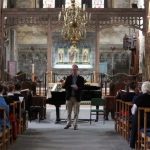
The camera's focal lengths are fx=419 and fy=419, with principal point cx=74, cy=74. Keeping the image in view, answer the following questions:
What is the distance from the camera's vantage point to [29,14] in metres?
19.3

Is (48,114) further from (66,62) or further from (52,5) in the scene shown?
(52,5)

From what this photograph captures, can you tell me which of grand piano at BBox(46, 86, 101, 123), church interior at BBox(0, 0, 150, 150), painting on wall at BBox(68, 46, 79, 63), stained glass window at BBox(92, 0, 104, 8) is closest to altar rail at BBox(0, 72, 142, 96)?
church interior at BBox(0, 0, 150, 150)

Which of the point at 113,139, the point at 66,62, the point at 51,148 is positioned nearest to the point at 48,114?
the point at 113,139

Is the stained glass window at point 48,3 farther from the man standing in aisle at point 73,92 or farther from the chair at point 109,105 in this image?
the man standing in aisle at point 73,92

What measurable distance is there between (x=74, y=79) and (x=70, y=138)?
2.14 m

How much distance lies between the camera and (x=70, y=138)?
8969 mm

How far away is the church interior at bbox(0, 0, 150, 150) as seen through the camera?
322 inches

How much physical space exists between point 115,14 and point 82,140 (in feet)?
38.0

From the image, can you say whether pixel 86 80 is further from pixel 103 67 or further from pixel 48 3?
pixel 48 3

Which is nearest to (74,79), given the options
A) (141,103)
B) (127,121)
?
(127,121)

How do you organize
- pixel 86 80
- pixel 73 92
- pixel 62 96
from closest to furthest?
pixel 73 92 < pixel 62 96 < pixel 86 80

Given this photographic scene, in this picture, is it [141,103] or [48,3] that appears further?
[48,3]

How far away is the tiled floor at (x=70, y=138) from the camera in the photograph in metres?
7.89

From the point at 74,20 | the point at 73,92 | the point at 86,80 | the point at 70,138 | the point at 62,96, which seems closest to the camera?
the point at 70,138
